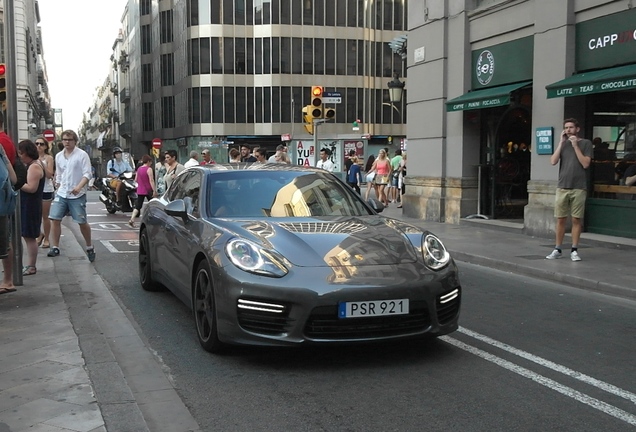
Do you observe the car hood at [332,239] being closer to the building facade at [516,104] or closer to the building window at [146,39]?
the building facade at [516,104]

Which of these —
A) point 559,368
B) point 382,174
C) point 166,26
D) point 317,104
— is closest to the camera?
point 559,368

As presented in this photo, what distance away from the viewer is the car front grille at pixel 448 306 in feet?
16.9

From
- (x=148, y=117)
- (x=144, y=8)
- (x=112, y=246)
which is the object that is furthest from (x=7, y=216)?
(x=144, y=8)

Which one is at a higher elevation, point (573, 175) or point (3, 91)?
point (3, 91)

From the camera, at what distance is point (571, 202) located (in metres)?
10.1

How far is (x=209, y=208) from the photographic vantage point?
243 inches

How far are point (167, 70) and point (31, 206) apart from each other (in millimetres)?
58178

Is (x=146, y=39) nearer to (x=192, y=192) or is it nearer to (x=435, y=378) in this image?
(x=192, y=192)

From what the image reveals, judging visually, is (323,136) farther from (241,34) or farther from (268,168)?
(268,168)

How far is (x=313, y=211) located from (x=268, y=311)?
1.49 metres

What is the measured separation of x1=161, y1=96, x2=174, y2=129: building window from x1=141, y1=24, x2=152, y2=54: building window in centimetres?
1046

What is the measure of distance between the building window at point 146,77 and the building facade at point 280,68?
14292 mm

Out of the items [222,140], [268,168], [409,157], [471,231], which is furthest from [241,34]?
[268,168]

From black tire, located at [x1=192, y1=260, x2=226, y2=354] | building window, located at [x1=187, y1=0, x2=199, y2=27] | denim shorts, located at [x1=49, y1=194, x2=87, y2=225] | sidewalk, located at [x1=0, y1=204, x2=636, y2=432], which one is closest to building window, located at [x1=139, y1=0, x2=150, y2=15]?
building window, located at [x1=187, y1=0, x2=199, y2=27]
